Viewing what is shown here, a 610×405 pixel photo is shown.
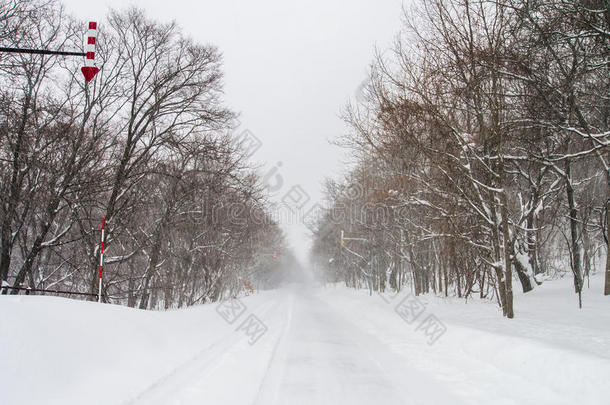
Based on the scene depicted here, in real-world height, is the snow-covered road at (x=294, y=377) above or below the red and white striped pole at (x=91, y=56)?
below

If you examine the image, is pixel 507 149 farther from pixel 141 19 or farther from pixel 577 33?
pixel 141 19

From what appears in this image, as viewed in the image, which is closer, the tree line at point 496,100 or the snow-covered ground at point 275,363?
A: the snow-covered ground at point 275,363

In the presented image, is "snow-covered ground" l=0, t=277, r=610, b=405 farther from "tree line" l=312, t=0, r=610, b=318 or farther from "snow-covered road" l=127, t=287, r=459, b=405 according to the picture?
"tree line" l=312, t=0, r=610, b=318

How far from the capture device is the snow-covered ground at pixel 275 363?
499 centimetres

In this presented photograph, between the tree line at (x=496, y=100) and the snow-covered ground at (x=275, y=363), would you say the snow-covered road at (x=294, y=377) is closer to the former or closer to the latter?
the snow-covered ground at (x=275, y=363)

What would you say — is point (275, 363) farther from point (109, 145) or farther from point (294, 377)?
point (109, 145)

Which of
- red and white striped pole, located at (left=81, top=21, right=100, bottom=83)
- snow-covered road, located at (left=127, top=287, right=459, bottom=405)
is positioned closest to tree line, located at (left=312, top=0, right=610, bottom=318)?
snow-covered road, located at (left=127, top=287, right=459, bottom=405)

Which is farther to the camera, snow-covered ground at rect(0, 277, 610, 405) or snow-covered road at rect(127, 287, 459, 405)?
snow-covered road at rect(127, 287, 459, 405)

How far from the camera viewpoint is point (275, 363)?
780 centimetres

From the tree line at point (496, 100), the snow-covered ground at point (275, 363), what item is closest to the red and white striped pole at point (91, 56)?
the snow-covered ground at point (275, 363)

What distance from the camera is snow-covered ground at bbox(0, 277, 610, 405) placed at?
4992 mm

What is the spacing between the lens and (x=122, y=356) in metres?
6.66

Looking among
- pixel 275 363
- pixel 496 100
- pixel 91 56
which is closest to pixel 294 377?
pixel 275 363

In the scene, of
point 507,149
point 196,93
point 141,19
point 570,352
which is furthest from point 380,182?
point 570,352
